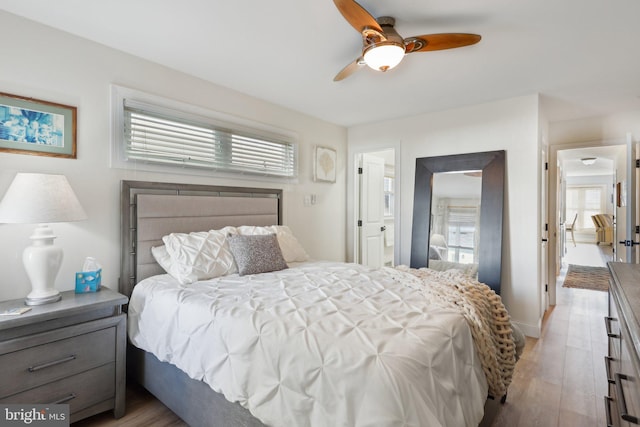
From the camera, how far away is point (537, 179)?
3322mm

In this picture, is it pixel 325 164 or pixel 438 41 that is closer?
pixel 438 41

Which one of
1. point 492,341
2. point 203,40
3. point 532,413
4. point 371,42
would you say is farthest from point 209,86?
point 532,413

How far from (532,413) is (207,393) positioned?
2001mm

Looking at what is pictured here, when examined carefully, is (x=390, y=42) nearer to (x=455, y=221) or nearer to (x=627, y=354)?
(x=627, y=354)

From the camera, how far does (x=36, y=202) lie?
180 centimetres

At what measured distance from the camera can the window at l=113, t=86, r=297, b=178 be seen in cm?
259

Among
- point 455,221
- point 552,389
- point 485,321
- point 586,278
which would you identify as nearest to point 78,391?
point 485,321

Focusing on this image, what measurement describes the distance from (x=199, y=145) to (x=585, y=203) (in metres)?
13.8

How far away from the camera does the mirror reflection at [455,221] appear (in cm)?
368

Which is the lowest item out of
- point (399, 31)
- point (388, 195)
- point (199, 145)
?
point (388, 195)

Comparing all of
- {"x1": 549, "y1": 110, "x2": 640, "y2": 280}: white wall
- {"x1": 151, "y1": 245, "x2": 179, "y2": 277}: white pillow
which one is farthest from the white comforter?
{"x1": 549, "y1": 110, "x2": 640, "y2": 280}: white wall

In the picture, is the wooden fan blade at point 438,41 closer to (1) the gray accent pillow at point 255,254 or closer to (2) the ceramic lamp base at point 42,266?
(1) the gray accent pillow at point 255,254

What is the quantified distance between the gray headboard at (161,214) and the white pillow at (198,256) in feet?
0.53

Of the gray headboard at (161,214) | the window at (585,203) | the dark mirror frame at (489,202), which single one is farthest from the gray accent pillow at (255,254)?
the window at (585,203)
